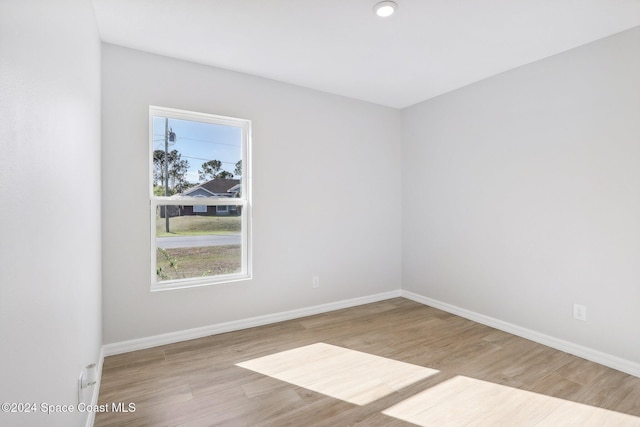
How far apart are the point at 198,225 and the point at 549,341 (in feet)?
11.3

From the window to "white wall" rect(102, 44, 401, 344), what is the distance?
0.10 metres

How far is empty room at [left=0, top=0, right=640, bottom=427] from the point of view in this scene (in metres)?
1.55

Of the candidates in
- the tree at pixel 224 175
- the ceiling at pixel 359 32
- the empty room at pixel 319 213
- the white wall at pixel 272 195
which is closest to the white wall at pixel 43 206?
the empty room at pixel 319 213

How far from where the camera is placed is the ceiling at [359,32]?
7.16 ft

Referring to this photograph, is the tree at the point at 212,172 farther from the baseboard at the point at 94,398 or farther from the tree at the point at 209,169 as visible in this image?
the baseboard at the point at 94,398

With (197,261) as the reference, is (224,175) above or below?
above

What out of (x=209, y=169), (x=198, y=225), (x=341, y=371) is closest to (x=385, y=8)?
(x=209, y=169)

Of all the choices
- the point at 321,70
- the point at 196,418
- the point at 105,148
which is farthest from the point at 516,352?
the point at 105,148

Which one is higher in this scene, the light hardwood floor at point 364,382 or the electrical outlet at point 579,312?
the electrical outlet at point 579,312

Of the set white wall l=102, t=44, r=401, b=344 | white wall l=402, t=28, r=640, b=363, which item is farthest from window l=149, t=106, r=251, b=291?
white wall l=402, t=28, r=640, b=363

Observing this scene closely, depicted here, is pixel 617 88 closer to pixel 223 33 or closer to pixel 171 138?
pixel 223 33

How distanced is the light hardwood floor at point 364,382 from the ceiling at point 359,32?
261 cm

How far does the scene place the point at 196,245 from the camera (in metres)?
3.12

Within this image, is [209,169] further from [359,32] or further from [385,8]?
[385,8]
